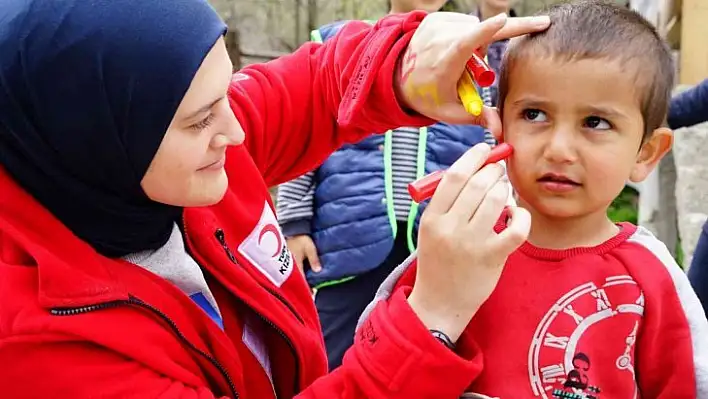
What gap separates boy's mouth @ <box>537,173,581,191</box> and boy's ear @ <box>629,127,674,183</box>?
12cm

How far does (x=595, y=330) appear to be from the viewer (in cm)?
113

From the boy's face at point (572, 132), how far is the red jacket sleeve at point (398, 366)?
29cm

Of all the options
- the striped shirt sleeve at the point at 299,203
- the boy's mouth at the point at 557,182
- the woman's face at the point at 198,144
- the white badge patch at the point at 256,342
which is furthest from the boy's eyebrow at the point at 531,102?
the striped shirt sleeve at the point at 299,203

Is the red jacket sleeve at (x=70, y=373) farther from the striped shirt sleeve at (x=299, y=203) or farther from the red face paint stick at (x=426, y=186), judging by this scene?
the striped shirt sleeve at (x=299, y=203)

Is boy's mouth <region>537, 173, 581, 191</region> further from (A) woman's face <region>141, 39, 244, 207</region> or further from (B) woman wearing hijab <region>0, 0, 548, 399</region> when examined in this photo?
(A) woman's face <region>141, 39, 244, 207</region>

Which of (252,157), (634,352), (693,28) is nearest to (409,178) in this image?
(252,157)

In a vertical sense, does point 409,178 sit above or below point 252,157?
below

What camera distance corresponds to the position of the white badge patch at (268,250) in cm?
128

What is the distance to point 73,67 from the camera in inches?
38.1

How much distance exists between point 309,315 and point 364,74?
43 cm

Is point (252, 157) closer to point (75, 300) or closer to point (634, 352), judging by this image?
point (75, 300)

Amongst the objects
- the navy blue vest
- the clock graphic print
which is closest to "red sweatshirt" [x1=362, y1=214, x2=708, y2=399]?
the clock graphic print

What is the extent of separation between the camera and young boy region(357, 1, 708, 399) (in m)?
1.12

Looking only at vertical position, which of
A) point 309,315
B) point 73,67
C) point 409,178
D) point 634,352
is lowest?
point 409,178
